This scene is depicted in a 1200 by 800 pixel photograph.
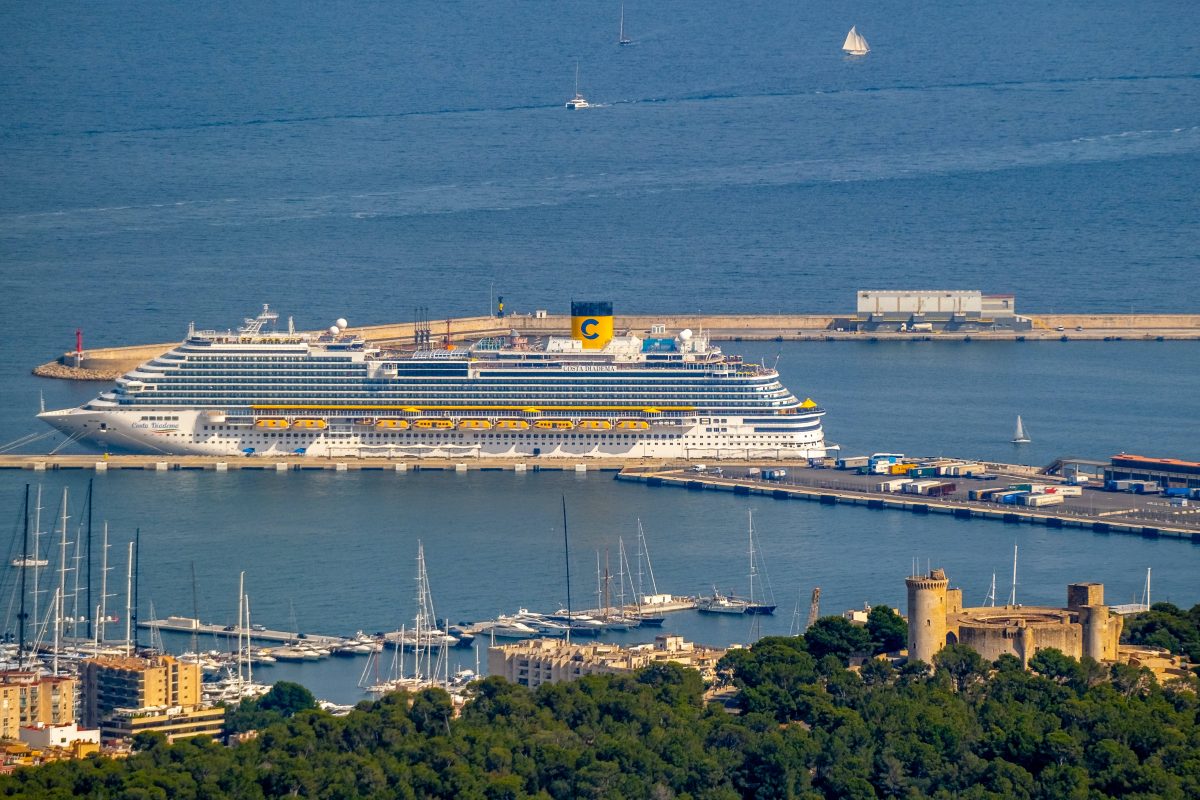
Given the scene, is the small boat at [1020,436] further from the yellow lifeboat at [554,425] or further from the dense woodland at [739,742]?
the dense woodland at [739,742]

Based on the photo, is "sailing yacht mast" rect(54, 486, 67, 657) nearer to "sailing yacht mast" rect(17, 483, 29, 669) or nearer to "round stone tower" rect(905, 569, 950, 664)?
"sailing yacht mast" rect(17, 483, 29, 669)

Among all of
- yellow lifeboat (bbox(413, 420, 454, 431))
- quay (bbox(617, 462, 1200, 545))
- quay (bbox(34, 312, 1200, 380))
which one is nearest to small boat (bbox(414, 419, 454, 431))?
yellow lifeboat (bbox(413, 420, 454, 431))

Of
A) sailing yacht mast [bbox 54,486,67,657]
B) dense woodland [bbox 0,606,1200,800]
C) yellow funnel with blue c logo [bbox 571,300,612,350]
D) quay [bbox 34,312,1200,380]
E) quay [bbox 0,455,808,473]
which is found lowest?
dense woodland [bbox 0,606,1200,800]

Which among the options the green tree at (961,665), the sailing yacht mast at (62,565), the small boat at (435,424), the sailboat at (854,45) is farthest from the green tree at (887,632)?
the sailboat at (854,45)

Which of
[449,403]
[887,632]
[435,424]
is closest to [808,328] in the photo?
[449,403]

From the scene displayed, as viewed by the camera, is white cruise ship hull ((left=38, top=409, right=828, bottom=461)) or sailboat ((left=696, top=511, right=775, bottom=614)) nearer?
sailboat ((left=696, top=511, right=775, bottom=614))

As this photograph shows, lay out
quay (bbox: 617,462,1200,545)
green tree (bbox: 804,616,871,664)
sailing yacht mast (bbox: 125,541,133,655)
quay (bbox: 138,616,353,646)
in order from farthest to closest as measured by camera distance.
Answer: quay (bbox: 617,462,1200,545) < quay (bbox: 138,616,353,646) < sailing yacht mast (bbox: 125,541,133,655) < green tree (bbox: 804,616,871,664)

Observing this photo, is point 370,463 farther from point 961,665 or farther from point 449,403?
point 961,665

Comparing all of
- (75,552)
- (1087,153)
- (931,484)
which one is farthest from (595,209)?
(75,552)
